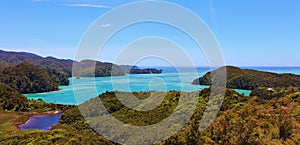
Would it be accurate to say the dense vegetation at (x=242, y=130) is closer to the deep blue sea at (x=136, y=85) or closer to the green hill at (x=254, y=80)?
the deep blue sea at (x=136, y=85)

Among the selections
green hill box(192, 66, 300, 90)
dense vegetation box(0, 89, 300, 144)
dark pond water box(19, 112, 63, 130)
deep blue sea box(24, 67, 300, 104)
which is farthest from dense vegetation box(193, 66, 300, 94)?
dense vegetation box(0, 89, 300, 144)

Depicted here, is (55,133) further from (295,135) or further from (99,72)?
(99,72)

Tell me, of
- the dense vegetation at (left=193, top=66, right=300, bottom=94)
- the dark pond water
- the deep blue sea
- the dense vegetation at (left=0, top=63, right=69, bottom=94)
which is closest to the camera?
the deep blue sea

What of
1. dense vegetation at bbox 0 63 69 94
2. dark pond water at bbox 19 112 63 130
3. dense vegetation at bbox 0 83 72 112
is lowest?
dark pond water at bbox 19 112 63 130

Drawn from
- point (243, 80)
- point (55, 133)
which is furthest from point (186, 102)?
point (243, 80)

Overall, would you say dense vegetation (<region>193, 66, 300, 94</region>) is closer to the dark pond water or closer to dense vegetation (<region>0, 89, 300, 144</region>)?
the dark pond water

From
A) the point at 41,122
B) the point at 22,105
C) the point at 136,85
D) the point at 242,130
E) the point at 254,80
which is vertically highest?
the point at 254,80

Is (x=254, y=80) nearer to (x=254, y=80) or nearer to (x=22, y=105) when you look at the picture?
(x=254, y=80)

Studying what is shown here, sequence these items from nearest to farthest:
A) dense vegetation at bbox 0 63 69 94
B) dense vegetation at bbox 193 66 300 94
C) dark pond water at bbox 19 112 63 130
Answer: dark pond water at bbox 19 112 63 130 < dense vegetation at bbox 193 66 300 94 < dense vegetation at bbox 0 63 69 94

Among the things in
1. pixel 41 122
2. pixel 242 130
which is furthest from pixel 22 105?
pixel 242 130
